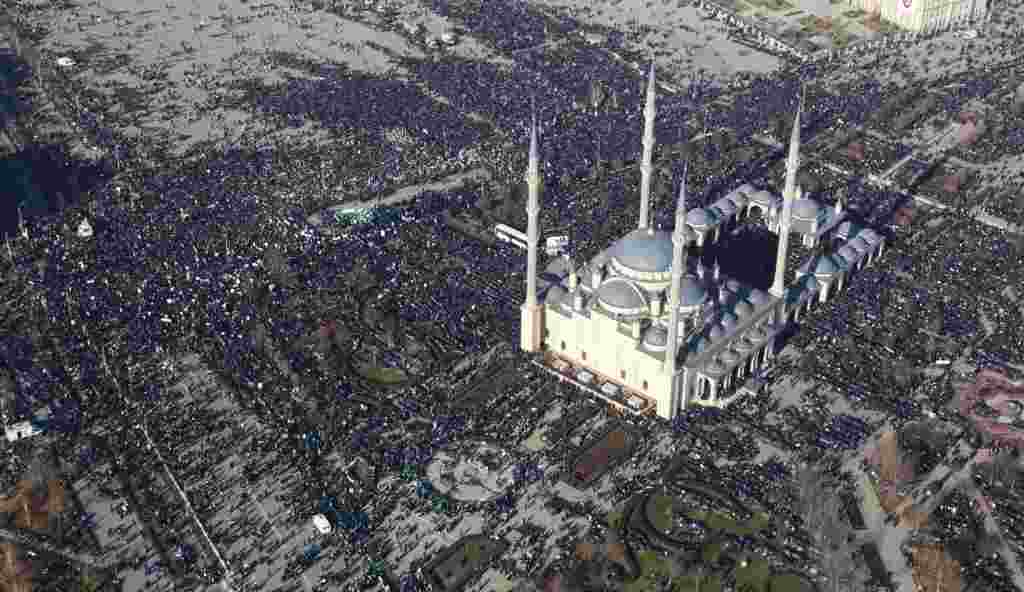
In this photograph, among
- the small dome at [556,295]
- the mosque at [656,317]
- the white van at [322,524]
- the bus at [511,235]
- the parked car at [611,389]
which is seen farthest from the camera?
the bus at [511,235]

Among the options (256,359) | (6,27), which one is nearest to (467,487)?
(256,359)

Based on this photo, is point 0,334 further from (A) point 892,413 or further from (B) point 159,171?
(A) point 892,413

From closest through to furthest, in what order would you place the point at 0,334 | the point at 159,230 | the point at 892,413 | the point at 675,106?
the point at 892,413 < the point at 0,334 < the point at 159,230 < the point at 675,106

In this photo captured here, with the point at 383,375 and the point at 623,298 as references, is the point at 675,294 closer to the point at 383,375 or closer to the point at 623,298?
the point at 623,298

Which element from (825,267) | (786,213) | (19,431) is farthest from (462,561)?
(825,267)

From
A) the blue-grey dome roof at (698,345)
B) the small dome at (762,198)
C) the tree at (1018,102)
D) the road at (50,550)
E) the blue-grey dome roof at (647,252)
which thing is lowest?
the tree at (1018,102)

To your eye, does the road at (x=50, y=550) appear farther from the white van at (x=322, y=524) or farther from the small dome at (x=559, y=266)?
the small dome at (x=559, y=266)

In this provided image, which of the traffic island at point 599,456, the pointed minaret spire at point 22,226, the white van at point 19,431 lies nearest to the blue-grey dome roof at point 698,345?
the traffic island at point 599,456
